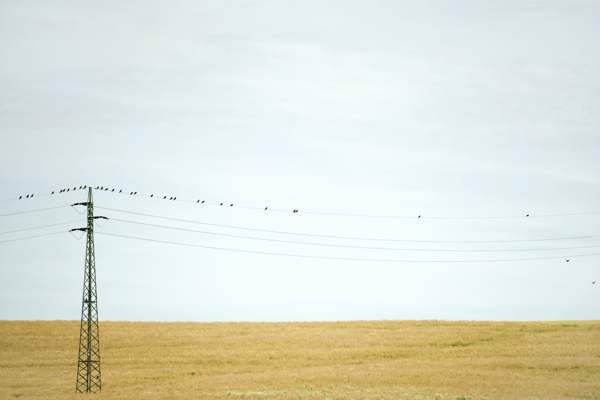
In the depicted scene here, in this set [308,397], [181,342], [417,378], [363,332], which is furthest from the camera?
[363,332]

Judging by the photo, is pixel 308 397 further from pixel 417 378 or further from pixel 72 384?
pixel 72 384

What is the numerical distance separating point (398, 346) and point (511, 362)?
12.2m

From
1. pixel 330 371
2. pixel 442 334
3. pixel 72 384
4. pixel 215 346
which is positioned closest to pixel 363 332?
pixel 442 334

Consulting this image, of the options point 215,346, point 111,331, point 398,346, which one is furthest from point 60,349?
point 398,346

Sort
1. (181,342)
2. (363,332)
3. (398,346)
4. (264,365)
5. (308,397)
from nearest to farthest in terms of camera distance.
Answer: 1. (308,397)
2. (264,365)
3. (398,346)
4. (181,342)
5. (363,332)

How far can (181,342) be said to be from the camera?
197ft

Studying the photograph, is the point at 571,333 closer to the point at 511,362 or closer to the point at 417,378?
the point at 511,362

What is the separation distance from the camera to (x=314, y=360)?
50344 mm

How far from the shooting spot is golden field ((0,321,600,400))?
1439 inches

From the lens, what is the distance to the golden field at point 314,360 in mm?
36562

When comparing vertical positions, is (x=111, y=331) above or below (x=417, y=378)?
above

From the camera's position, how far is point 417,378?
39906mm

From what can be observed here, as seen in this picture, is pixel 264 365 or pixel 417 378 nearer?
pixel 417 378

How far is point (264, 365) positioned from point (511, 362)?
20.1 m
